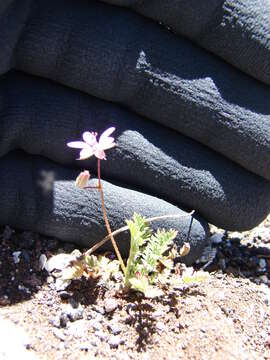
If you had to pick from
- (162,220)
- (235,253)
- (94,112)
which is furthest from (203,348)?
(94,112)

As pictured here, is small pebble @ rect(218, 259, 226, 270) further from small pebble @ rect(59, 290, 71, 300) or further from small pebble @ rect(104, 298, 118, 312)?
small pebble @ rect(59, 290, 71, 300)

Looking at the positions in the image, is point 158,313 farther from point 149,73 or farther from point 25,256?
point 149,73

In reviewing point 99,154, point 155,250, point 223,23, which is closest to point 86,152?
point 99,154

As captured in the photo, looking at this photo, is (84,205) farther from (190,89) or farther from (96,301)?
(190,89)

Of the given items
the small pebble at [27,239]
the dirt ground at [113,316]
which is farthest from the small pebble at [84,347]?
the small pebble at [27,239]

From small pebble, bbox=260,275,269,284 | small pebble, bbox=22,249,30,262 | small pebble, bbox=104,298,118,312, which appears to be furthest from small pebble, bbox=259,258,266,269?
small pebble, bbox=22,249,30,262
